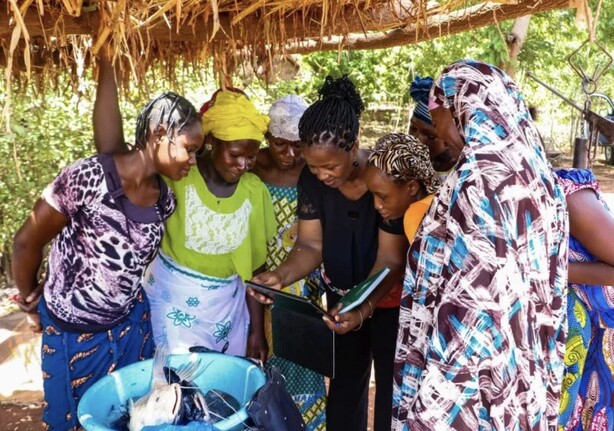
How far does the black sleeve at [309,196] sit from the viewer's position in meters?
2.69

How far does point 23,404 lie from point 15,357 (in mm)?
604

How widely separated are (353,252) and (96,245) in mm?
1033

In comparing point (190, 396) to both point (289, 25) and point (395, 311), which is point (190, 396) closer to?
point (395, 311)

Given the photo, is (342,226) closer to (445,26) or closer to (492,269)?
(492,269)

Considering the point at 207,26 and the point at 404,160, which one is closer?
the point at 404,160

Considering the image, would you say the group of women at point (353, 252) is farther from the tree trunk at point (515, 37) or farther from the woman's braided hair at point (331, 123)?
the tree trunk at point (515, 37)

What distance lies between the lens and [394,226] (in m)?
2.53

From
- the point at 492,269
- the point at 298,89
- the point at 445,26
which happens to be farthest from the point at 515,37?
the point at 492,269

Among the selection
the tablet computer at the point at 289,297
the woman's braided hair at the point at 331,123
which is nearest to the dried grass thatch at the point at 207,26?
the woman's braided hair at the point at 331,123

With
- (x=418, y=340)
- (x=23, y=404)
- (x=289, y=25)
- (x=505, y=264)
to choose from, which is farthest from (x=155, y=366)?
(x=23, y=404)

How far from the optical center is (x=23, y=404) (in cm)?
391

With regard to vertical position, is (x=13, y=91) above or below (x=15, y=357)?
above

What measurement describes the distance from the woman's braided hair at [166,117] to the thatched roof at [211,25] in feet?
0.65

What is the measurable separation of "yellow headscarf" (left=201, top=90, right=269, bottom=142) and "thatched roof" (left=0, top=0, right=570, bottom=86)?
0.86ft
